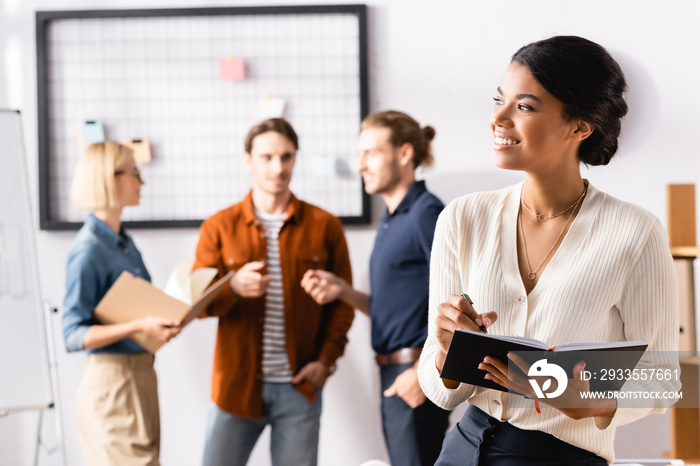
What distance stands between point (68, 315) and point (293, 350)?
73 cm

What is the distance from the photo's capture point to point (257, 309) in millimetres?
2170

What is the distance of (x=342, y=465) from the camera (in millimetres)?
2719

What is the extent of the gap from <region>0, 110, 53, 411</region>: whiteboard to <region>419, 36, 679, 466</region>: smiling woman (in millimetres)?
1468

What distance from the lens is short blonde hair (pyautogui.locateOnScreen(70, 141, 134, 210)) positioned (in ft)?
7.08

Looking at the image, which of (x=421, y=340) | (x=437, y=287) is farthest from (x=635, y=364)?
(x=421, y=340)

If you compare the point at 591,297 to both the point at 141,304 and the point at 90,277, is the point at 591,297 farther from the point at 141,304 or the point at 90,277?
the point at 90,277

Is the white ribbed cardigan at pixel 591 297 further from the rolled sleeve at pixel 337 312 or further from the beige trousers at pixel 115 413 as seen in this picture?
the beige trousers at pixel 115 413

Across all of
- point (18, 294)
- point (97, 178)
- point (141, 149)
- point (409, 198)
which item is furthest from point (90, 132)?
point (409, 198)

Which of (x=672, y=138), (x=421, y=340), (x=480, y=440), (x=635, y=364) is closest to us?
(x=635, y=364)

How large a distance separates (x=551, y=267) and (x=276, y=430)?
1351 millimetres

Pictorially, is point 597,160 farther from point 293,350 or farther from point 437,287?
point 293,350

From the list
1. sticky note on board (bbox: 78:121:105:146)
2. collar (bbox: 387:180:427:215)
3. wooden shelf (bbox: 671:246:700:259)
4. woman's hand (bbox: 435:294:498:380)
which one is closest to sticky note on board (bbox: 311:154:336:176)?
collar (bbox: 387:180:427:215)

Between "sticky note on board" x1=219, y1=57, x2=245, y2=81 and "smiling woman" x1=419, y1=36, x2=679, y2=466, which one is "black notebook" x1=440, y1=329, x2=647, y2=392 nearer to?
"smiling woman" x1=419, y1=36, x2=679, y2=466

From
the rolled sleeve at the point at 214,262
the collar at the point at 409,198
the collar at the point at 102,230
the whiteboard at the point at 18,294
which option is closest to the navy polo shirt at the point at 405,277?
the collar at the point at 409,198
